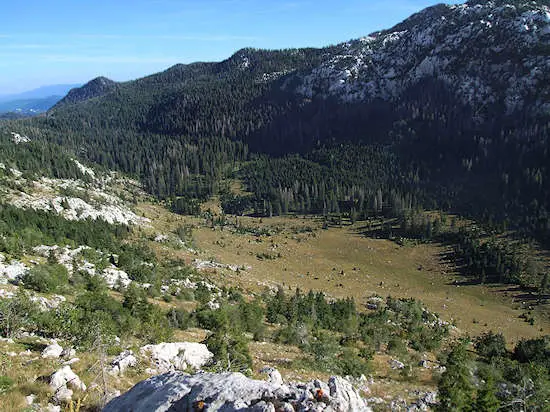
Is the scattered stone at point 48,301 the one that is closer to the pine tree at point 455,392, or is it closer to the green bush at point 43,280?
the green bush at point 43,280

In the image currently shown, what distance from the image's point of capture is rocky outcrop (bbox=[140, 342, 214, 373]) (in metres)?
28.6

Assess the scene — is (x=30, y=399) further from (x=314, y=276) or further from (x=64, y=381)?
(x=314, y=276)

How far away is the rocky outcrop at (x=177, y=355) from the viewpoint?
28.6m

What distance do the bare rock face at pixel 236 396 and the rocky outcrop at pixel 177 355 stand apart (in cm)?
1366

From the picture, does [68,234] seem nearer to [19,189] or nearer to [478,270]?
[19,189]

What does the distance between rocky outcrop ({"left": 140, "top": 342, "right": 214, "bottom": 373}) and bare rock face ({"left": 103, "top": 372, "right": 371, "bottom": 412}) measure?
13660 mm

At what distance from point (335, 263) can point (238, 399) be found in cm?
10629

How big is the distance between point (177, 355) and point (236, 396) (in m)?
18.9

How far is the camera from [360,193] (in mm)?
162000

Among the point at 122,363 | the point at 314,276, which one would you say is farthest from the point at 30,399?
the point at 314,276

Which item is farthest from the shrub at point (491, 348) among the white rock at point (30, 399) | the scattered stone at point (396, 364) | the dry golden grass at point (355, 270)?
the white rock at point (30, 399)

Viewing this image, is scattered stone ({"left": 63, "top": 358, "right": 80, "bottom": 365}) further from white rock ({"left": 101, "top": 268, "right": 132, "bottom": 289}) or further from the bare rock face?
white rock ({"left": 101, "top": 268, "right": 132, "bottom": 289})

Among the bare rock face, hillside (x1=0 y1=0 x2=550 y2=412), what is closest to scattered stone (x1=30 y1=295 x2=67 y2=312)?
hillside (x1=0 y1=0 x2=550 y2=412)

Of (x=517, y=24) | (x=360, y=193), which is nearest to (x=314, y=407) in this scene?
(x=360, y=193)
